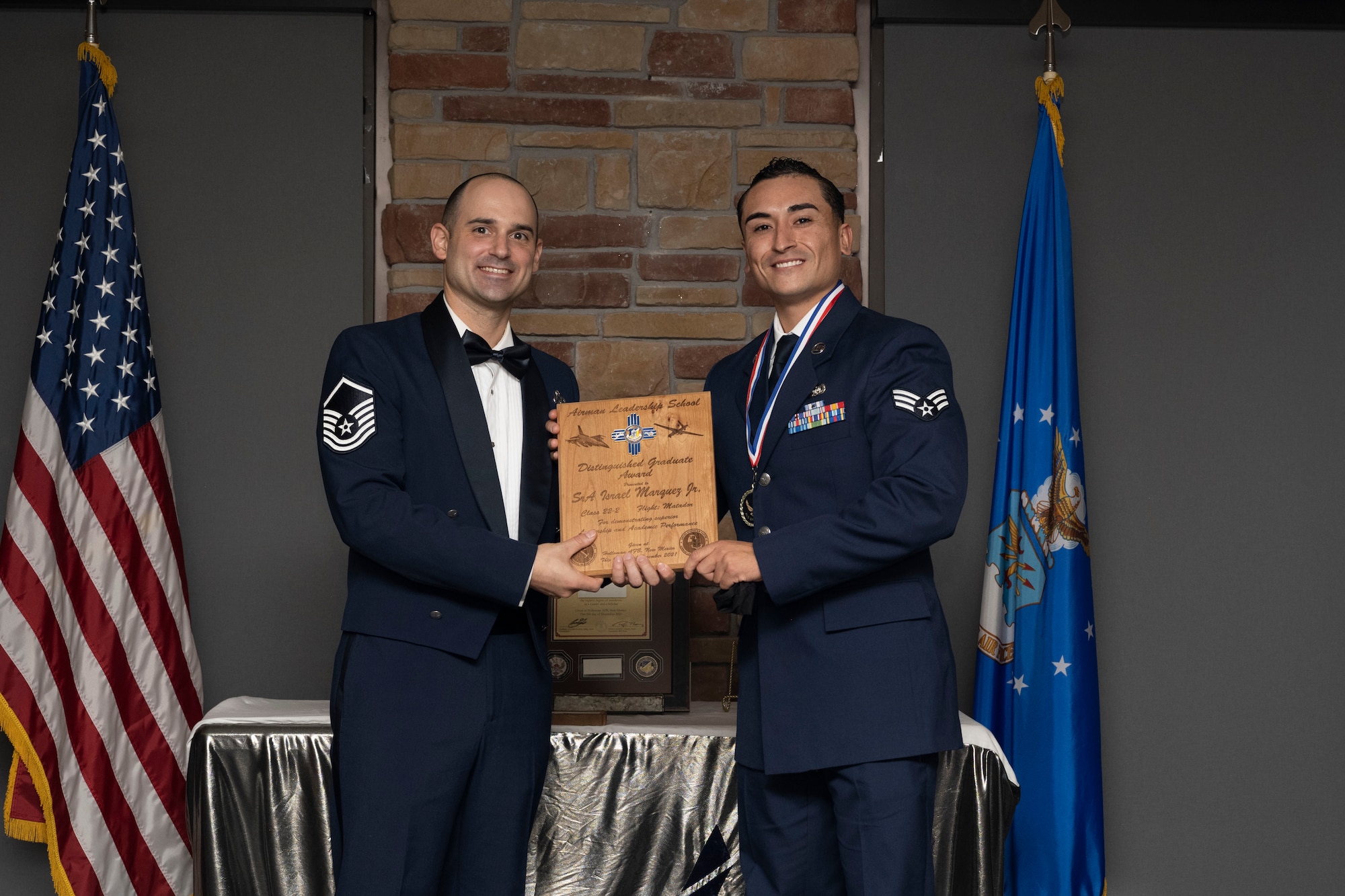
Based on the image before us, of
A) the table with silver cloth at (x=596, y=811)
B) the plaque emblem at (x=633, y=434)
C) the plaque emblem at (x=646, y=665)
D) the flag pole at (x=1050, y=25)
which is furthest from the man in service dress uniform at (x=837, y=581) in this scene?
the flag pole at (x=1050, y=25)

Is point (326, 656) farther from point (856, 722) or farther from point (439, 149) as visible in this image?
point (856, 722)

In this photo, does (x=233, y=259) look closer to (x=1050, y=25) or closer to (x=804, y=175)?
(x=804, y=175)

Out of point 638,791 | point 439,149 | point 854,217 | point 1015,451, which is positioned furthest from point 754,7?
point 638,791

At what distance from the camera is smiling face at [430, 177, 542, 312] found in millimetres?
2072

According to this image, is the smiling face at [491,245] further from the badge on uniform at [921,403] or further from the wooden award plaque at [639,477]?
the badge on uniform at [921,403]

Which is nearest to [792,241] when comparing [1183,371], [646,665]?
[646,665]

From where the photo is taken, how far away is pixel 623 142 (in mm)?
3113

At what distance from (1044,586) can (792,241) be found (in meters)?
1.29

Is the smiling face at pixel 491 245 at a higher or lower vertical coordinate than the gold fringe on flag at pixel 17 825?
higher

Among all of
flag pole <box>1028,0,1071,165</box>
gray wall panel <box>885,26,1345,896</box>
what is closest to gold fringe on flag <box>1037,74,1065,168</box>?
flag pole <box>1028,0,1071,165</box>

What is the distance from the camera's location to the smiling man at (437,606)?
1.81m

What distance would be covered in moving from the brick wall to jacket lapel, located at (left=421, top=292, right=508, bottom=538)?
41.8 inches

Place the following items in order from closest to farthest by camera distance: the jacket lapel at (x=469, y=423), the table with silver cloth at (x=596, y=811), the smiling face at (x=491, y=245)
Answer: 1. the jacket lapel at (x=469, y=423)
2. the smiling face at (x=491, y=245)
3. the table with silver cloth at (x=596, y=811)

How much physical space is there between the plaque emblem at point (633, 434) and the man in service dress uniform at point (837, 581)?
20cm
